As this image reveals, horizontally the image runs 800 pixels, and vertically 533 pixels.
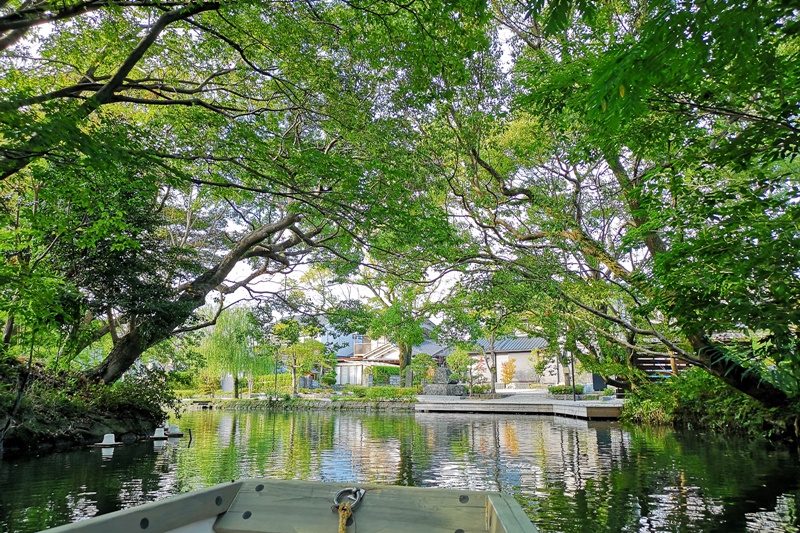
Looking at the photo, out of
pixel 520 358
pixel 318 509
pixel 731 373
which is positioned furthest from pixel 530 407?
pixel 318 509

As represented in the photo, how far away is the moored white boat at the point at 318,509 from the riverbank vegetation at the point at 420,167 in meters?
2.90

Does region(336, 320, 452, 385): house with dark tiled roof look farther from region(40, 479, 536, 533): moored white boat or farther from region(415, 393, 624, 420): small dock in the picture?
region(40, 479, 536, 533): moored white boat

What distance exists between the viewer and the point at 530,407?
76.8 ft

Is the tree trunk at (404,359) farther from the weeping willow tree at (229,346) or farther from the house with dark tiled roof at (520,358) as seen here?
the weeping willow tree at (229,346)

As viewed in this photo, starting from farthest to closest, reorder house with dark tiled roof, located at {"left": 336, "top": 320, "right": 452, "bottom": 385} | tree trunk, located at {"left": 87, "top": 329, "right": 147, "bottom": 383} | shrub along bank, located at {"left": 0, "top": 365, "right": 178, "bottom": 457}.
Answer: house with dark tiled roof, located at {"left": 336, "top": 320, "right": 452, "bottom": 385}, tree trunk, located at {"left": 87, "top": 329, "right": 147, "bottom": 383}, shrub along bank, located at {"left": 0, "top": 365, "right": 178, "bottom": 457}

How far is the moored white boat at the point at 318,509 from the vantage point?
10.8ft

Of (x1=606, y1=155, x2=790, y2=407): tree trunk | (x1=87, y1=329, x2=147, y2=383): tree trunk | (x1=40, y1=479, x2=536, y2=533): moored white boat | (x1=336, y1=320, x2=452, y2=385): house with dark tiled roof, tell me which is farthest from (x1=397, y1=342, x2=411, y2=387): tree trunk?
(x1=40, y1=479, x2=536, y2=533): moored white boat

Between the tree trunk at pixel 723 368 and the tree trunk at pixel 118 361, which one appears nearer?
the tree trunk at pixel 723 368

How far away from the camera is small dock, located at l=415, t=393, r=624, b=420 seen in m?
19.8

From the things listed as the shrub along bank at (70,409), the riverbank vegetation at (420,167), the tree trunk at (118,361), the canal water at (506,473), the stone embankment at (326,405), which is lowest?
the stone embankment at (326,405)

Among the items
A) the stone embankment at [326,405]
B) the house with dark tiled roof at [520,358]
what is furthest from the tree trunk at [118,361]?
the house with dark tiled roof at [520,358]

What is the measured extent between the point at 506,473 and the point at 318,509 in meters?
5.93

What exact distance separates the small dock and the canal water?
4.70 meters

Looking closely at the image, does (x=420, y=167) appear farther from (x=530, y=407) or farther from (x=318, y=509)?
(x=530, y=407)
